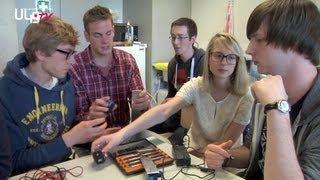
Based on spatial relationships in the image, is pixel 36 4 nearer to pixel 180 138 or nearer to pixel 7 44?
pixel 7 44

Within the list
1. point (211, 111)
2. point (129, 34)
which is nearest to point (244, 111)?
point (211, 111)

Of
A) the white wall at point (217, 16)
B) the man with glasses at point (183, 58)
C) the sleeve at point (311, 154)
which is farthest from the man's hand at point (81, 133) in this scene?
the white wall at point (217, 16)

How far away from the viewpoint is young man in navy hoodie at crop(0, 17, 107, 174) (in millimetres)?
1454

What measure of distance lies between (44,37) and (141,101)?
0.71 meters

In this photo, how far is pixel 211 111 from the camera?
6.30 feet

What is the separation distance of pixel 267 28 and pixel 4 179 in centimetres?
116

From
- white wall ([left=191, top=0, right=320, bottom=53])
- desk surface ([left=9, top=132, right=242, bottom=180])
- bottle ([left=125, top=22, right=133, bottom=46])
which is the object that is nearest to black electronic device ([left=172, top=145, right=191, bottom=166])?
desk surface ([left=9, top=132, right=242, bottom=180])

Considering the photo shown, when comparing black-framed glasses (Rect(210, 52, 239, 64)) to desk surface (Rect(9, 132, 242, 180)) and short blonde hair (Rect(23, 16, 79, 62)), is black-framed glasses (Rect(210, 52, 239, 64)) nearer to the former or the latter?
desk surface (Rect(9, 132, 242, 180))

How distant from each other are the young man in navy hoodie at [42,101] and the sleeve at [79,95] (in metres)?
0.22

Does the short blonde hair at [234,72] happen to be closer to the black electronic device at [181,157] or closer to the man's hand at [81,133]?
the black electronic device at [181,157]

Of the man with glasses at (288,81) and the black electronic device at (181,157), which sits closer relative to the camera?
the man with glasses at (288,81)

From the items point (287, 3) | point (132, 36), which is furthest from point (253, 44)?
point (132, 36)

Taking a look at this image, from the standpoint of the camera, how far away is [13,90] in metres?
1.50

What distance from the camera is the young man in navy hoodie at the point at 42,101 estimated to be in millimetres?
1454
